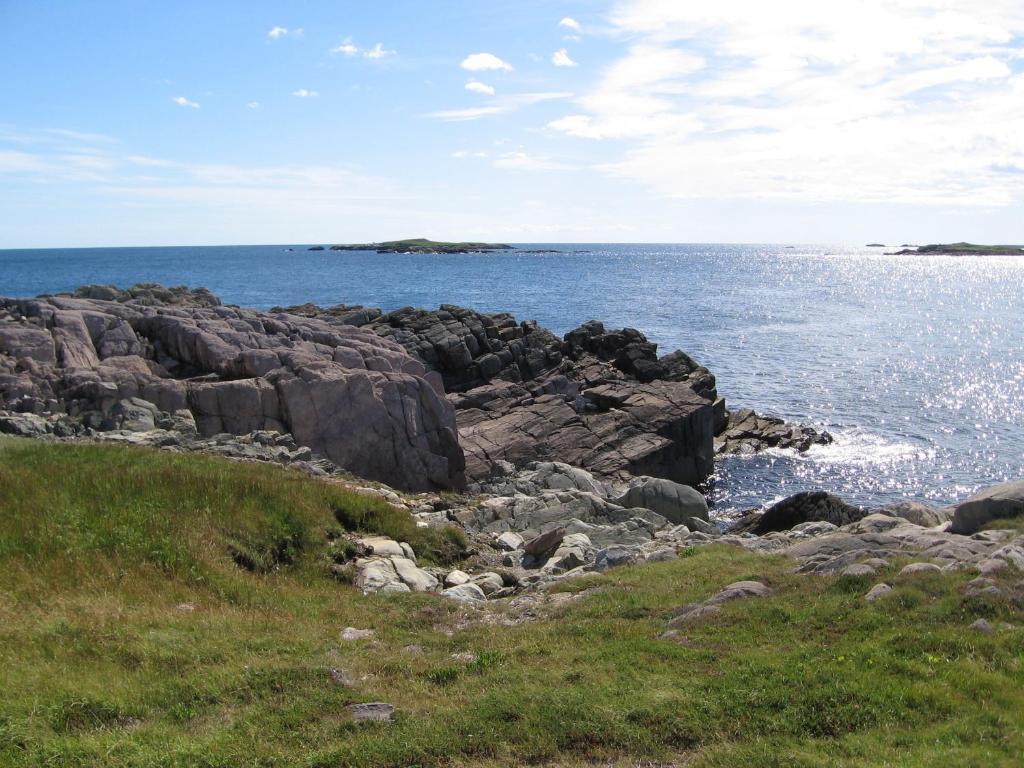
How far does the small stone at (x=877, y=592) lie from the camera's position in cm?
1338

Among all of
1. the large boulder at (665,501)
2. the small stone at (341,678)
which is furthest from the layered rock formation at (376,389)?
the small stone at (341,678)

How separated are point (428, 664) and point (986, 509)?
49.2 ft

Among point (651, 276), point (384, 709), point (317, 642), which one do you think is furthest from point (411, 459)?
point (651, 276)

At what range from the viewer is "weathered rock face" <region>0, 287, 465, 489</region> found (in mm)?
28781

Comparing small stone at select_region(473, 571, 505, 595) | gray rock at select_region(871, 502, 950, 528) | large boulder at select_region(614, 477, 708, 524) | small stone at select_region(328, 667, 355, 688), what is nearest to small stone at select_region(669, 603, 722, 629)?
small stone at select_region(473, 571, 505, 595)

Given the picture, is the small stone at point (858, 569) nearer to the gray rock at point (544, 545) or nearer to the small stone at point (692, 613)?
the small stone at point (692, 613)

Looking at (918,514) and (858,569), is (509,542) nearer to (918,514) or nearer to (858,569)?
(858,569)

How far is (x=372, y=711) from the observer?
10.0 m

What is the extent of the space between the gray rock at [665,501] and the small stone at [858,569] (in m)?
13.7

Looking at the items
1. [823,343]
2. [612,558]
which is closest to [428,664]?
[612,558]

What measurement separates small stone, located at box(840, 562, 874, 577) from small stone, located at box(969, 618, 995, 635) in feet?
7.94

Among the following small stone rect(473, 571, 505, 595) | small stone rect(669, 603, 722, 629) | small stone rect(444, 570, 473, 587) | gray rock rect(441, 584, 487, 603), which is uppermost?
small stone rect(669, 603, 722, 629)

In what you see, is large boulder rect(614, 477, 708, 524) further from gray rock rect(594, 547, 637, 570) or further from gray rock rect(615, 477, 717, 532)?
gray rock rect(594, 547, 637, 570)

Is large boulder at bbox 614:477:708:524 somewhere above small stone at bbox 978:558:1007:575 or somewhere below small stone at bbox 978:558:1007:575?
below
